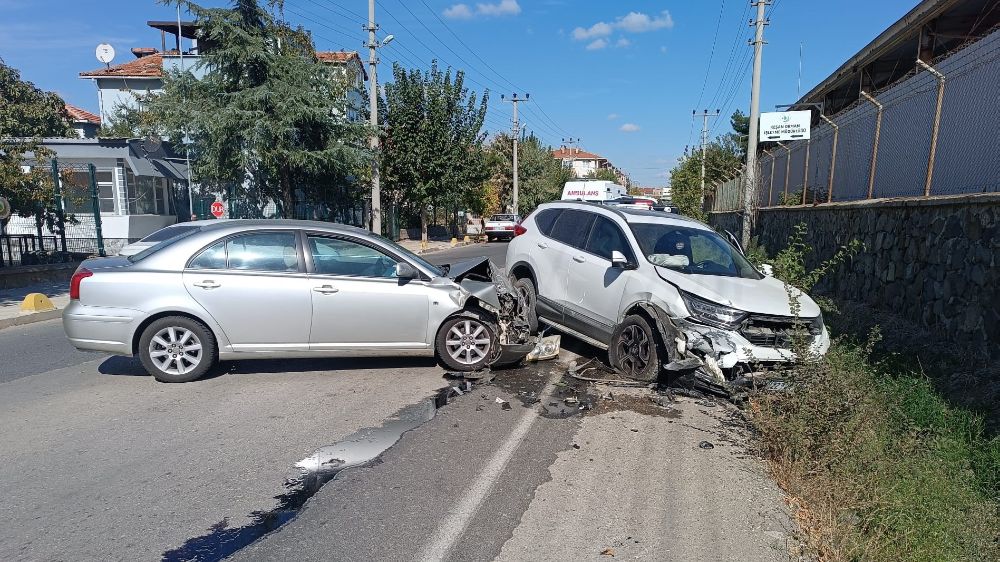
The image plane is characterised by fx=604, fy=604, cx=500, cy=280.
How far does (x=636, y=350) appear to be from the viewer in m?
6.47

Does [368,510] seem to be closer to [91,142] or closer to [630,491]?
[630,491]

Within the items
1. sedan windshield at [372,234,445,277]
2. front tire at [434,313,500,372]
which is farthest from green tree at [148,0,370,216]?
front tire at [434,313,500,372]

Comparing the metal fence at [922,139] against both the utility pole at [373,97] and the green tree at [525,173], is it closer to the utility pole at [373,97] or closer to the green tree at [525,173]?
the utility pole at [373,97]

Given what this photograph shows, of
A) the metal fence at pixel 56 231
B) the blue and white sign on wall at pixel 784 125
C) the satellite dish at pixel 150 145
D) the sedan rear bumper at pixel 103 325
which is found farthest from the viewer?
the satellite dish at pixel 150 145

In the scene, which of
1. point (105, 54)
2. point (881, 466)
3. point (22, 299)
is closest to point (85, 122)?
point (105, 54)

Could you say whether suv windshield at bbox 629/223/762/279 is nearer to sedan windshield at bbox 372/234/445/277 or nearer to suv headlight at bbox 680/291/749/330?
suv headlight at bbox 680/291/749/330

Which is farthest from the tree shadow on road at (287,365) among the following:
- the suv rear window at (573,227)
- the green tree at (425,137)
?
the green tree at (425,137)

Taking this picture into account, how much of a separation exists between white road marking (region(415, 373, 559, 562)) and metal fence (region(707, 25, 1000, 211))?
683cm

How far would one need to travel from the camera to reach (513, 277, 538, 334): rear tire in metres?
8.41

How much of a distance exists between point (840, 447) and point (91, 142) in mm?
25429

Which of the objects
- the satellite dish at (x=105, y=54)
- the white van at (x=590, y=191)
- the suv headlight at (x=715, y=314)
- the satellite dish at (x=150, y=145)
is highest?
the satellite dish at (x=105, y=54)

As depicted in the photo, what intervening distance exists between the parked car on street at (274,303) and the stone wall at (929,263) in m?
4.90

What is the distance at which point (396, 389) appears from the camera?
634 centimetres

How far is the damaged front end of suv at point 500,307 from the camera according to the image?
6.91 metres
